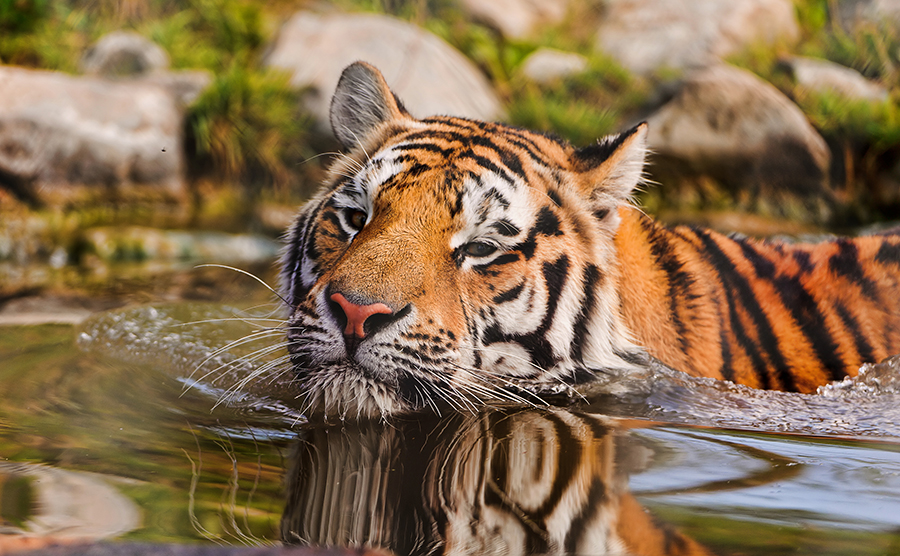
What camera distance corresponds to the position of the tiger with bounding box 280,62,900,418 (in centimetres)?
216

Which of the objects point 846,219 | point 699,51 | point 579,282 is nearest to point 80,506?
point 579,282

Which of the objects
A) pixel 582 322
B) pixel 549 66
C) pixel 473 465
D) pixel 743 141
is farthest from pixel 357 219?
pixel 549 66

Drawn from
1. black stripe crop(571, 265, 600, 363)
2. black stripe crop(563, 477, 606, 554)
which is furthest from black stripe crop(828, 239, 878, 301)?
black stripe crop(563, 477, 606, 554)

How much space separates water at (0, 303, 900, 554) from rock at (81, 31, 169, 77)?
6.44m

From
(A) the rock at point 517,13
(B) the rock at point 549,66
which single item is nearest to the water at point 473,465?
(B) the rock at point 549,66

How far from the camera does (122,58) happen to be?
861 centimetres

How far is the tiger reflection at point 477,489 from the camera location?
149cm

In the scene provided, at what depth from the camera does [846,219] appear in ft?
26.2

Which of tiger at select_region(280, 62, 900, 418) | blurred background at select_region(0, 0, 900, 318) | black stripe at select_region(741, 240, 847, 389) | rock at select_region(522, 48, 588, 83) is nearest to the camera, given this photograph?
tiger at select_region(280, 62, 900, 418)

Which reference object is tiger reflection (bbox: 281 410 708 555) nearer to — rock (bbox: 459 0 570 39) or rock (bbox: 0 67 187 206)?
rock (bbox: 0 67 187 206)

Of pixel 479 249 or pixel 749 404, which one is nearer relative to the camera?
pixel 479 249

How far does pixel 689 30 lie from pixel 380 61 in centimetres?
505

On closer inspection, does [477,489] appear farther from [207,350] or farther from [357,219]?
[207,350]

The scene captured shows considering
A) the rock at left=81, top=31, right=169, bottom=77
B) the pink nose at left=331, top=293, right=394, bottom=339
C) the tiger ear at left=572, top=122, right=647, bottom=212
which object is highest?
the rock at left=81, top=31, right=169, bottom=77
